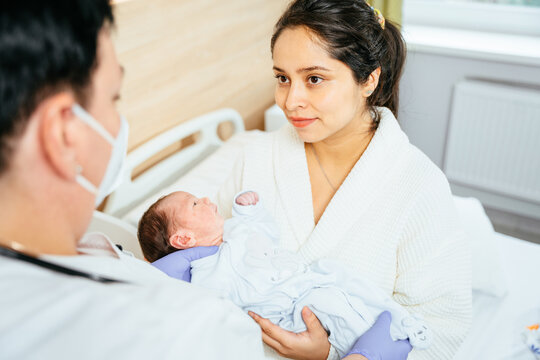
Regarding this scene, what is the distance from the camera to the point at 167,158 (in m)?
2.26

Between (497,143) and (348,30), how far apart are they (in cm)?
186

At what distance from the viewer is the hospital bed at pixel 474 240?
1.59 m

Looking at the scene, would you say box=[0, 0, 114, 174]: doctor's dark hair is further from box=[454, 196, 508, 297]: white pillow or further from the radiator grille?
the radiator grille

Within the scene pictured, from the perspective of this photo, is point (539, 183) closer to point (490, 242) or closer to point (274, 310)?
point (490, 242)

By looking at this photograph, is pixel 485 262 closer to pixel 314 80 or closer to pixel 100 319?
pixel 314 80

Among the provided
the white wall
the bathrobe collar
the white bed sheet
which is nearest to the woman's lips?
the bathrobe collar

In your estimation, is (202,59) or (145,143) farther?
(202,59)

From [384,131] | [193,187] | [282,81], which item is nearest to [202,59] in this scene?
[193,187]

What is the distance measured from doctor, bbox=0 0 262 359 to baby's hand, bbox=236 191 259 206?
73 cm

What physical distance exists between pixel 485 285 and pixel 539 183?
132 centimetres

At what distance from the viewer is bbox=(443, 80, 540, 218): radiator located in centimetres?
260

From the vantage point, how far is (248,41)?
2.64 m

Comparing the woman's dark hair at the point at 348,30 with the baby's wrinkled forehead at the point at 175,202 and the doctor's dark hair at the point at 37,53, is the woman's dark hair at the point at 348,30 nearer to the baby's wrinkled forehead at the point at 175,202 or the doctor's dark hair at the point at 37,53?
the baby's wrinkled forehead at the point at 175,202

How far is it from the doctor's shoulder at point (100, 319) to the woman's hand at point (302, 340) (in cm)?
52
